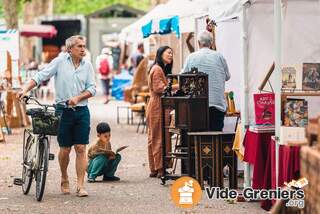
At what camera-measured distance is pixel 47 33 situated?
156 feet

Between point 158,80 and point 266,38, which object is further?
point 158,80

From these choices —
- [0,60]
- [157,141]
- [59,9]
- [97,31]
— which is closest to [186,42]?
[0,60]

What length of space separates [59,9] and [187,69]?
7540cm

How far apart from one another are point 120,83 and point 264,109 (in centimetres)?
2621

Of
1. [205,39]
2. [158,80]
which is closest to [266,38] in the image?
[205,39]

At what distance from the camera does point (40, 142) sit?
12703 millimetres

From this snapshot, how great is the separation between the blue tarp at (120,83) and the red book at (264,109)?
24398 millimetres

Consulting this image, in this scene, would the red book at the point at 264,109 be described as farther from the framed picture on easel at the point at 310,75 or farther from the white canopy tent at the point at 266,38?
the framed picture on easel at the point at 310,75

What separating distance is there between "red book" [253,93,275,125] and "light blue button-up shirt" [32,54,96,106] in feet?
6.20

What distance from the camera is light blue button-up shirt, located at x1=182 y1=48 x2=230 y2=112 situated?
13859 mm

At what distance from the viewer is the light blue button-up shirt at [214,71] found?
13.9 meters

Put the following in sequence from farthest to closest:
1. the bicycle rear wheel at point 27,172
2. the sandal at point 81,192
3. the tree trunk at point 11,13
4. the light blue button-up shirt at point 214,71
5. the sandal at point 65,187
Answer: the tree trunk at point 11,13 < the light blue button-up shirt at point 214,71 < the sandal at point 65,187 < the bicycle rear wheel at point 27,172 < the sandal at point 81,192

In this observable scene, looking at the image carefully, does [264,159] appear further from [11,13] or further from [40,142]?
[11,13]

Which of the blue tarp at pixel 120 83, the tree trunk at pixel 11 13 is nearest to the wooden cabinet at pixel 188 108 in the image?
the tree trunk at pixel 11 13
